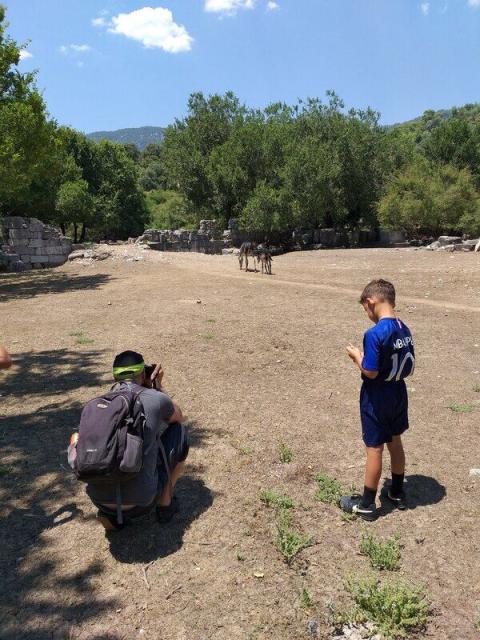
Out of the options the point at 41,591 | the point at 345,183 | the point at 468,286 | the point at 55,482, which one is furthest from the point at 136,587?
the point at 345,183

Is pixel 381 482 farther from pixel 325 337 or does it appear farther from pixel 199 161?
pixel 199 161

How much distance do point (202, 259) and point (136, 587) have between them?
23262 millimetres

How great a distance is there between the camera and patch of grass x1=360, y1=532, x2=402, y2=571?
3078 mm

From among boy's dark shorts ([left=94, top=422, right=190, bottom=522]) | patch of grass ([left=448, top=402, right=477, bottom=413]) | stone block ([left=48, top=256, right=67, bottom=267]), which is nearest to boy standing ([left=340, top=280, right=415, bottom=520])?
boy's dark shorts ([left=94, top=422, right=190, bottom=522])

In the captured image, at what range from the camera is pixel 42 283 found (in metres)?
18.6

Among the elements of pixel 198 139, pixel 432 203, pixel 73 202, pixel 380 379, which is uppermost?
pixel 198 139

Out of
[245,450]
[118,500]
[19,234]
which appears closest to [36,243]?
[19,234]

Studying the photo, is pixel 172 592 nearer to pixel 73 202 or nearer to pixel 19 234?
pixel 19 234

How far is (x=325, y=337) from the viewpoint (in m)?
9.26

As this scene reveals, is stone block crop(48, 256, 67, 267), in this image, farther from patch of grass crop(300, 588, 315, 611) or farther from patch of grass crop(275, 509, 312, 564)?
patch of grass crop(300, 588, 315, 611)

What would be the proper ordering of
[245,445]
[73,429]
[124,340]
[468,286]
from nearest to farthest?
[245,445] < [73,429] < [124,340] < [468,286]

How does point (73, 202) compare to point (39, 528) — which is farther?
point (73, 202)

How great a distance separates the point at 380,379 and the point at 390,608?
1.44m

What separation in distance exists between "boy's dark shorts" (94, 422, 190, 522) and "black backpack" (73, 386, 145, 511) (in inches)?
11.7
